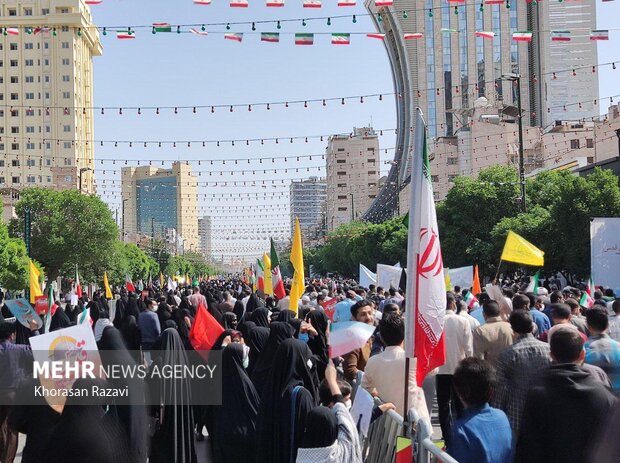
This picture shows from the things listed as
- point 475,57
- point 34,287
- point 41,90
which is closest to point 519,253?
point 34,287

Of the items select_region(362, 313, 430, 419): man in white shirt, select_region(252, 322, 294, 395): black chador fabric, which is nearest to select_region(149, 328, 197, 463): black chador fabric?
select_region(252, 322, 294, 395): black chador fabric

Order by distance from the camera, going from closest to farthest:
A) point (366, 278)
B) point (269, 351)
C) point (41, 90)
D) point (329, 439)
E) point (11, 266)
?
point (329, 439) → point (269, 351) → point (366, 278) → point (11, 266) → point (41, 90)

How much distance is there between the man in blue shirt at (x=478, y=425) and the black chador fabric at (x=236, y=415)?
9.41 ft

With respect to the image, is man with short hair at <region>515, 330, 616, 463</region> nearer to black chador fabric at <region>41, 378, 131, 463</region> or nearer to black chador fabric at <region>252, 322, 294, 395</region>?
black chador fabric at <region>41, 378, 131, 463</region>

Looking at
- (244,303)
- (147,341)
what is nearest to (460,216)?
(244,303)

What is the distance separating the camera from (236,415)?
7590mm

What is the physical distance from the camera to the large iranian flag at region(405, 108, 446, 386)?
19.4 ft

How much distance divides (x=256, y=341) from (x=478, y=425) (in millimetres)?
5318

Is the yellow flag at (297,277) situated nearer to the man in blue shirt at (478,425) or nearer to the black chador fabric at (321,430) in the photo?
the black chador fabric at (321,430)

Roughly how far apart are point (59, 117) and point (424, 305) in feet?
393

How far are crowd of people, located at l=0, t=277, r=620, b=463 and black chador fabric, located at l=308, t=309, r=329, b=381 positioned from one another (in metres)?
0.04

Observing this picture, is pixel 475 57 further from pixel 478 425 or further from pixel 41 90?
pixel 478 425

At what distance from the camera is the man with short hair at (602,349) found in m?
7.22

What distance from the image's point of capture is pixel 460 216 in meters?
45.6
